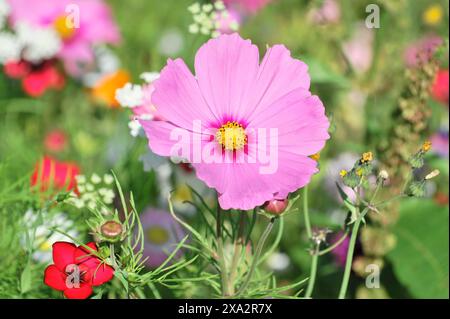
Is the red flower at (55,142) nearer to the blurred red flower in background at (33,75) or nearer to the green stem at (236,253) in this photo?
the blurred red flower in background at (33,75)

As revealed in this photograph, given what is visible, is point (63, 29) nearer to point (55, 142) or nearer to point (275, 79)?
point (55, 142)

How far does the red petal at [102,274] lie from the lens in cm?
75

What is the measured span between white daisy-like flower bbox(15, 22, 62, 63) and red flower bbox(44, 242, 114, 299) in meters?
0.72

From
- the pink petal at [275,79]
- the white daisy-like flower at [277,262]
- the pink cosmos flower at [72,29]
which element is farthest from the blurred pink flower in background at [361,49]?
the pink petal at [275,79]

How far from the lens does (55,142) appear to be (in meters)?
1.40

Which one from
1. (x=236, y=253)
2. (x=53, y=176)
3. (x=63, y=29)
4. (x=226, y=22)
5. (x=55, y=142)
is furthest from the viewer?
(x=63, y=29)

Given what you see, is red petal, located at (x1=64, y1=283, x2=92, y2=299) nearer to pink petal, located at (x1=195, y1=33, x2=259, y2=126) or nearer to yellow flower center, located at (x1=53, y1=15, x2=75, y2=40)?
pink petal, located at (x1=195, y1=33, x2=259, y2=126)

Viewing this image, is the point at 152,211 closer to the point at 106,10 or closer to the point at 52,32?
the point at 52,32

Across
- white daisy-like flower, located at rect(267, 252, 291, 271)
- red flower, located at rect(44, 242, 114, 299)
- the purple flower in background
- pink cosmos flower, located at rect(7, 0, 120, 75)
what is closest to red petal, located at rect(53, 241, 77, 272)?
red flower, located at rect(44, 242, 114, 299)

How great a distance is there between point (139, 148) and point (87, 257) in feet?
1.23

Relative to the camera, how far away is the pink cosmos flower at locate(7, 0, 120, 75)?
1.49 metres

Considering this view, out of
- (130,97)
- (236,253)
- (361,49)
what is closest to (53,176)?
(130,97)

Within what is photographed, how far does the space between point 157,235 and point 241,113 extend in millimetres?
472
